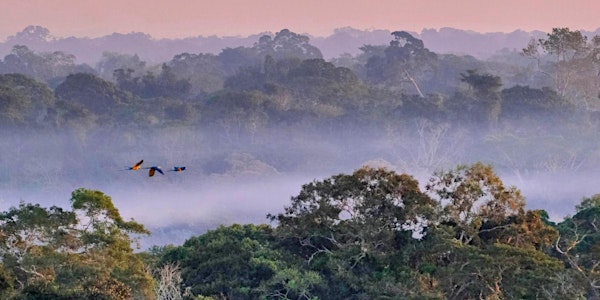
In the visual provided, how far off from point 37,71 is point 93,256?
100241 mm

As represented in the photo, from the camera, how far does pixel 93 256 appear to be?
998 inches

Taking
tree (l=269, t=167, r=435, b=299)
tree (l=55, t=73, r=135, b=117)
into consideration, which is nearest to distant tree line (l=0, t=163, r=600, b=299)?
tree (l=269, t=167, r=435, b=299)

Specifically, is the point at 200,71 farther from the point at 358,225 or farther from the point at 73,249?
the point at 73,249

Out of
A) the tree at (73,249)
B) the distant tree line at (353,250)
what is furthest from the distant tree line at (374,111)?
the tree at (73,249)

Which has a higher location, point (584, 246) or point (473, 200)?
point (473, 200)

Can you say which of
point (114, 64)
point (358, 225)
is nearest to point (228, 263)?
point (358, 225)

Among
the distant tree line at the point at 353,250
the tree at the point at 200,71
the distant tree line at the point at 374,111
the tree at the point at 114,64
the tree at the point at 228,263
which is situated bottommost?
the tree at the point at 114,64

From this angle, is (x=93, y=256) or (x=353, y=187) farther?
(x=353, y=187)

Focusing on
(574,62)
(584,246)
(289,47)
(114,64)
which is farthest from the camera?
(114,64)

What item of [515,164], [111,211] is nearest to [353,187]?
[111,211]

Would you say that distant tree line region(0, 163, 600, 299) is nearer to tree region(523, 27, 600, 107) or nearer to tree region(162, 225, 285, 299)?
tree region(162, 225, 285, 299)

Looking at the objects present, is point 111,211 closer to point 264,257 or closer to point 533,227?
point 264,257

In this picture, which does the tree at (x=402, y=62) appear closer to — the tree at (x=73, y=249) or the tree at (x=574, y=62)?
the tree at (x=574, y=62)

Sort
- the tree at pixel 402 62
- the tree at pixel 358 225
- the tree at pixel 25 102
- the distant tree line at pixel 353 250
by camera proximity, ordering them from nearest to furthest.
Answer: the distant tree line at pixel 353 250 < the tree at pixel 358 225 < the tree at pixel 25 102 < the tree at pixel 402 62
